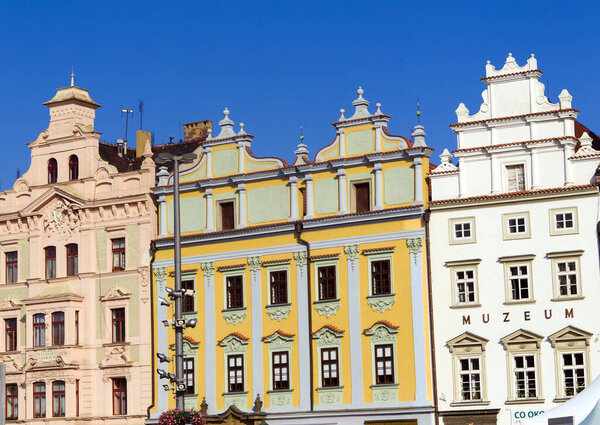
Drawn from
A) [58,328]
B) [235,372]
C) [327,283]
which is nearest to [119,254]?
[58,328]

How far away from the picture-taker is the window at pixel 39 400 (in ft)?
192

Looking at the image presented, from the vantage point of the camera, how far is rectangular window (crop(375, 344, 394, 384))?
49969 millimetres

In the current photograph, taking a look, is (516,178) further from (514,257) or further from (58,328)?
(58,328)

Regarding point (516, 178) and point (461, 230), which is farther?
point (461, 230)

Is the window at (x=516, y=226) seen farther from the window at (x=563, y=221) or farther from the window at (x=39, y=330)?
the window at (x=39, y=330)

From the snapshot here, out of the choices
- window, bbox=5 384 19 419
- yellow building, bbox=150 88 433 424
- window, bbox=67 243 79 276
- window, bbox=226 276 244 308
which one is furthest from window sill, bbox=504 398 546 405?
window, bbox=5 384 19 419

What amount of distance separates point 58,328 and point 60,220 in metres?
5.32

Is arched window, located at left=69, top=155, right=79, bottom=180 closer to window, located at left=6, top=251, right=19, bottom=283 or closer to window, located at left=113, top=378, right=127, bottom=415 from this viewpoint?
window, located at left=6, top=251, right=19, bottom=283

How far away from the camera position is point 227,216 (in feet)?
183

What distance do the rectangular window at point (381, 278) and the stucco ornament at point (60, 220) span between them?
53.5ft

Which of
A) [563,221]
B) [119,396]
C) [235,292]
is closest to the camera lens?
[563,221]

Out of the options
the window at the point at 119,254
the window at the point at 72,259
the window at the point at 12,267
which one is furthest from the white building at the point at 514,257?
the window at the point at 12,267

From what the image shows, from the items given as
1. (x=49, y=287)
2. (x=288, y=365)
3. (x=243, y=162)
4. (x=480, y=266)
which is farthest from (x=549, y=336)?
(x=49, y=287)

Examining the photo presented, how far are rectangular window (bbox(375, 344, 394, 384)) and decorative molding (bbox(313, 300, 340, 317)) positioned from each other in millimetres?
2559
